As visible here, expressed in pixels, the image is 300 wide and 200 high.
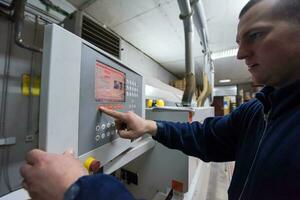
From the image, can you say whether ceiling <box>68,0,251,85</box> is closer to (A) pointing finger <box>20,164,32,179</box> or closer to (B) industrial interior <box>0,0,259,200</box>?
(B) industrial interior <box>0,0,259,200</box>

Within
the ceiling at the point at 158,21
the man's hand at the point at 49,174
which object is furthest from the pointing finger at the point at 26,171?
the ceiling at the point at 158,21

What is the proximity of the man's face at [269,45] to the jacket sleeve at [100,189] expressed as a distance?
50 cm

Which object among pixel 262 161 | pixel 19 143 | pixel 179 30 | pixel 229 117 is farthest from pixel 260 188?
pixel 179 30

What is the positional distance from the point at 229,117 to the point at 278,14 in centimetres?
46

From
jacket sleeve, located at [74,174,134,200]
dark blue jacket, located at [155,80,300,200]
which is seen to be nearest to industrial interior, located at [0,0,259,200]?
jacket sleeve, located at [74,174,134,200]

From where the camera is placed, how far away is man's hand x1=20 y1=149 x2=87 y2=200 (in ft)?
0.93

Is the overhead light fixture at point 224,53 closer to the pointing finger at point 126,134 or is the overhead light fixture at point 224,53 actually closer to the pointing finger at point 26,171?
the pointing finger at point 126,134

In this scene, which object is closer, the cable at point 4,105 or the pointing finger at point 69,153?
the pointing finger at point 69,153

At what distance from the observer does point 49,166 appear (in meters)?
0.30

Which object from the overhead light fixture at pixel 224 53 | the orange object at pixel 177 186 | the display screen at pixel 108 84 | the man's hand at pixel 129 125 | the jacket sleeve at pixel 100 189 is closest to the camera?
the jacket sleeve at pixel 100 189

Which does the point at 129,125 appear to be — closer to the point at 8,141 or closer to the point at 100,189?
the point at 100,189

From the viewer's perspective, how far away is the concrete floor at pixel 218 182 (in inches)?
73.9

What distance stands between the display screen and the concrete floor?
185cm

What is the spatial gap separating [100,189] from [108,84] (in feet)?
1.19
